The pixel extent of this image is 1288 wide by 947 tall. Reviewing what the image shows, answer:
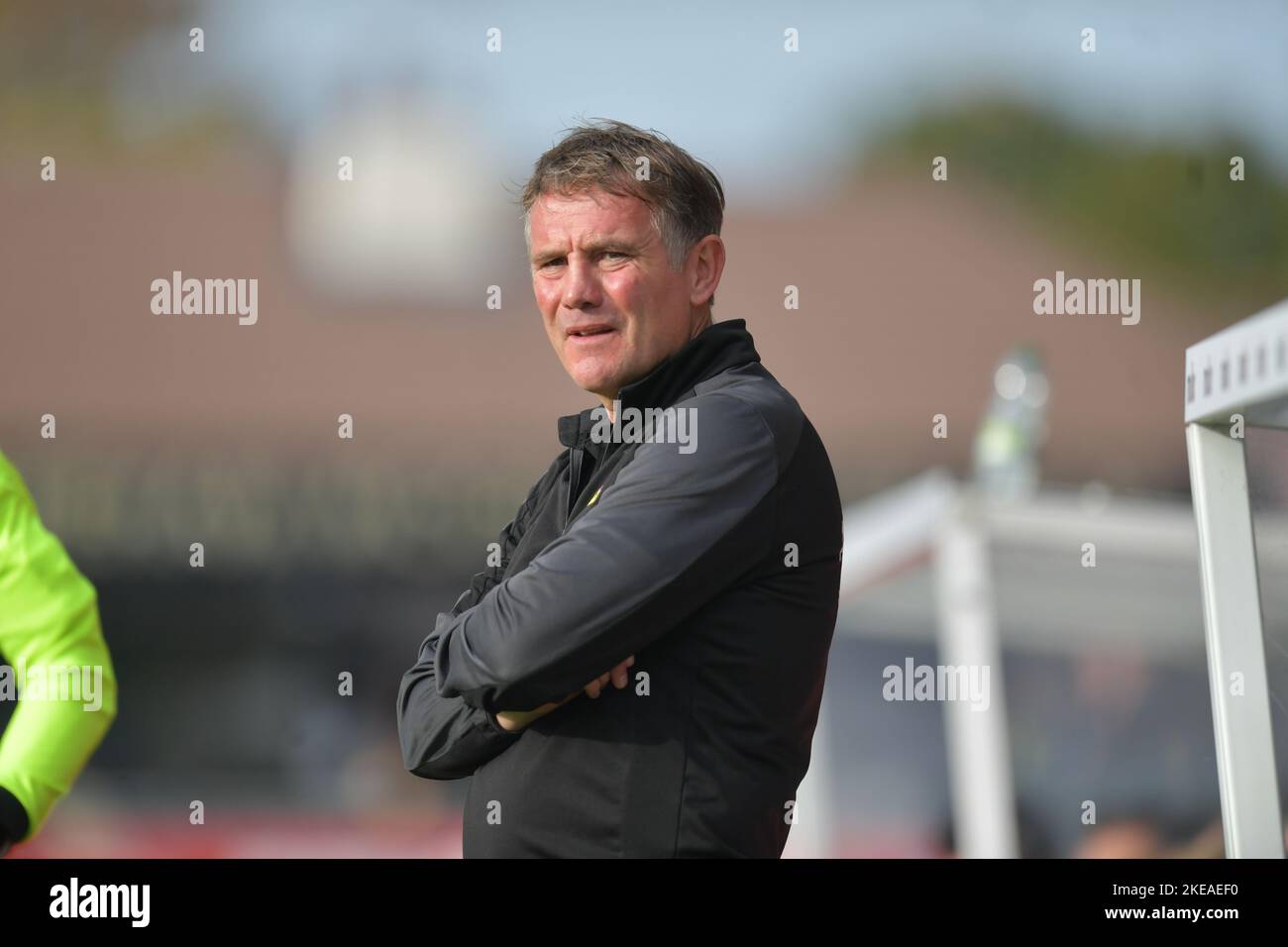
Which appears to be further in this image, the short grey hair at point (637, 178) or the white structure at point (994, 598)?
the white structure at point (994, 598)

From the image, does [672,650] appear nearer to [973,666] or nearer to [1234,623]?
[1234,623]

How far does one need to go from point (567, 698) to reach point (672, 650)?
10 cm


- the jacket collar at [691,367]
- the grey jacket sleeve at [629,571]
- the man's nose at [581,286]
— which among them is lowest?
the grey jacket sleeve at [629,571]

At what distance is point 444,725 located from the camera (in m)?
1.58

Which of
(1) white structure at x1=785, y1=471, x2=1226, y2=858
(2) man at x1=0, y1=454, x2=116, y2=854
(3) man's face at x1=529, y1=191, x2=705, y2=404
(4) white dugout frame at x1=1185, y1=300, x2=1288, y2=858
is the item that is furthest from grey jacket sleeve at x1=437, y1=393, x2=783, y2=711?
(1) white structure at x1=785, y1=471, x2=1226, y2=858

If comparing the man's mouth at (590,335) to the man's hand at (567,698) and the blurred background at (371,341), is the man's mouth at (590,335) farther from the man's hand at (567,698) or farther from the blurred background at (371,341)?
A: the blurred background at (371,341)

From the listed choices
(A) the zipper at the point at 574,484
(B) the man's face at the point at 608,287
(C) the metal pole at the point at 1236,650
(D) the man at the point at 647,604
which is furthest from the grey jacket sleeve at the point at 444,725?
(C) the metal pole at the point at 1236,650

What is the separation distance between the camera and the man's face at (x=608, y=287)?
1.60m

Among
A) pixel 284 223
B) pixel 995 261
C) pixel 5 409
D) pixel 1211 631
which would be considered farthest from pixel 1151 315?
pixel 1211 631

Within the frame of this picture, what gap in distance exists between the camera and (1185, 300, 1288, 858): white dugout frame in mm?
1582

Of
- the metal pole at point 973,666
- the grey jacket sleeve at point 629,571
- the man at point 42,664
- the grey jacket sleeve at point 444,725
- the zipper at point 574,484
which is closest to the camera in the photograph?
the grey jacket sleeve at point 629,571

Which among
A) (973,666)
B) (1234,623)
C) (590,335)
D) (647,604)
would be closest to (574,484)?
(590,335)
